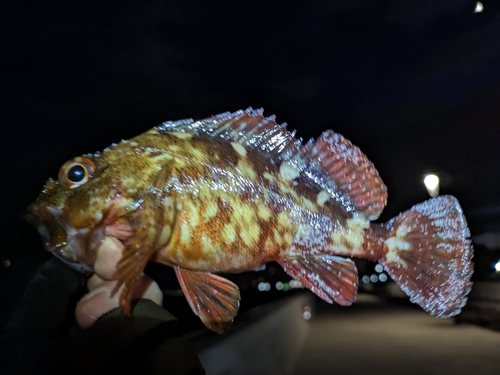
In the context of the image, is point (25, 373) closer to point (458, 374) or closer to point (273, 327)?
point (273, 327)

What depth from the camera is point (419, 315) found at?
5117 mm

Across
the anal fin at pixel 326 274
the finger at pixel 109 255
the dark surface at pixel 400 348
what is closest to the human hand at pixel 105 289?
the finger at pixel 109 255

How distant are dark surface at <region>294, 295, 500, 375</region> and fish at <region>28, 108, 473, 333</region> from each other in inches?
68.0

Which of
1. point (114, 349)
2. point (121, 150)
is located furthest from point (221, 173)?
point (114, 349)

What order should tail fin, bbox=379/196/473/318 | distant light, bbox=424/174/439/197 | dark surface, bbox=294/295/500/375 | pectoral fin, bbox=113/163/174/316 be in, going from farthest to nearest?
dark surface, bbox=294/295/500/375 → distant light, bbox=424/174/439/197 → tail fin, bbox=379/196/473/318 → pectoral fin, bbox=113/163/174/316

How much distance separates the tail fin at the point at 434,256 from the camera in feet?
3.88

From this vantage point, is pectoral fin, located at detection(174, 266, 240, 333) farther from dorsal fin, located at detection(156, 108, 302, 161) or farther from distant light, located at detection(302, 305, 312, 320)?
distant light, located at detection(302, 305, 312, 320)

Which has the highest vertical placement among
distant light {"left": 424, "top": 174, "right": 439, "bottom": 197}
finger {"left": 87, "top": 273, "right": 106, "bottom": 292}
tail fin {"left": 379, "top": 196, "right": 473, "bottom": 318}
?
distant light {"left": 424, "top": 174, "right": 439, "bottom": 197}

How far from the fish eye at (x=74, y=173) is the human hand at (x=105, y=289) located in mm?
171

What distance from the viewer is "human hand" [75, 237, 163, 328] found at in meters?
0.98

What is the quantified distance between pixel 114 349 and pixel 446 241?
41.3 inches

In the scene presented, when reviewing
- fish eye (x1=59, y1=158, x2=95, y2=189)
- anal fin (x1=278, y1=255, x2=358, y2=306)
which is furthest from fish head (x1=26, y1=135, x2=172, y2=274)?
anal fin (x1=278, y1=255, x2=358, y2=306)

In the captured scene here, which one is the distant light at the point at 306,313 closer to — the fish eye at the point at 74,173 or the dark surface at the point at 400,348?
the dark surface at the point at 400,348

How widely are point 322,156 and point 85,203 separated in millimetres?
755
